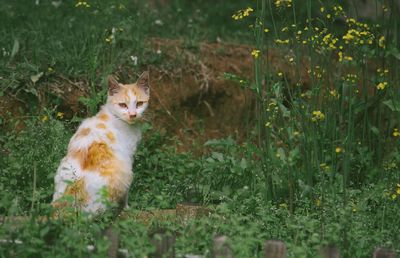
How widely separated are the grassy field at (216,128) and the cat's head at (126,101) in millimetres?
321

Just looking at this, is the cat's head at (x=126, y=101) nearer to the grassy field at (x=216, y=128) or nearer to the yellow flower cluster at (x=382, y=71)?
the grassy field at (x=216, y=128)

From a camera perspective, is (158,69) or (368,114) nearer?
(368,114)

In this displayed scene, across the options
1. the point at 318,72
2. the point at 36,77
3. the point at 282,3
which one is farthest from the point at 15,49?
the point at 318,72

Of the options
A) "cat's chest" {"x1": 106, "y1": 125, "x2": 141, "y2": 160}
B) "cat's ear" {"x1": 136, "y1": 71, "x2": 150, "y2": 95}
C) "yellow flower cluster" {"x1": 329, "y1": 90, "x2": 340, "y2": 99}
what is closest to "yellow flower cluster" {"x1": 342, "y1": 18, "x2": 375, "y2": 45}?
"yellow flower cluster" {"x1": 329, "y1": 90, "x2": 340, "y2": 99}

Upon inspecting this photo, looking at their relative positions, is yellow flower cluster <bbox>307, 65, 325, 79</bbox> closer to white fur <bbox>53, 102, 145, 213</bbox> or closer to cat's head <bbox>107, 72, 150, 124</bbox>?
cat's head <bbox>107, 72, 150, 124</bbox>

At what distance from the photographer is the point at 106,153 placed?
5.53 metres

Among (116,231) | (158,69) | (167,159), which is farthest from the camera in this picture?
(158,69)

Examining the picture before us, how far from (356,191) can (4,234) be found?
2.46 metres

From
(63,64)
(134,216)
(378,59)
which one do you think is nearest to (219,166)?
(134,216)

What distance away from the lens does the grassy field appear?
15.3ft

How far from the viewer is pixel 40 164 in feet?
19.6

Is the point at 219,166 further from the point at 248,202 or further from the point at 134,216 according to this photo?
the point at 134,216

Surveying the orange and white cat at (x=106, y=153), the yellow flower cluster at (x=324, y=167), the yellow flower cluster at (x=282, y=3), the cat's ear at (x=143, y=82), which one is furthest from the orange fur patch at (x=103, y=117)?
the yellow flower cluster at (x=324, y=167)

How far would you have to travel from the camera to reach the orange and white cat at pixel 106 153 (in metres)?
5.34
